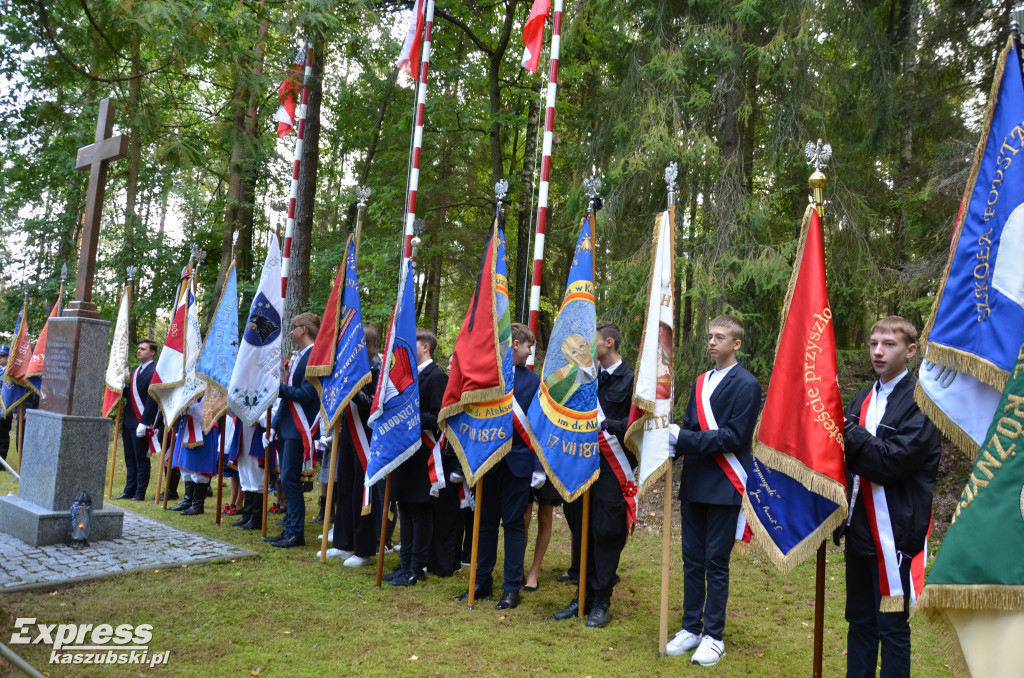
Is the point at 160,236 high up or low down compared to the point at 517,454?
up

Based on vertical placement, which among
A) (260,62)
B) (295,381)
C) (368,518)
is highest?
(260,62)

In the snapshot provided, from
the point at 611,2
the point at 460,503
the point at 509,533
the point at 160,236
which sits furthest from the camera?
the point at 160,236

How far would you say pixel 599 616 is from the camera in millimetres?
5289

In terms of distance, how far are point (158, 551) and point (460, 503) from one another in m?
2.73

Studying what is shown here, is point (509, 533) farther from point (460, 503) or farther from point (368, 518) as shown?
point (368, 518)

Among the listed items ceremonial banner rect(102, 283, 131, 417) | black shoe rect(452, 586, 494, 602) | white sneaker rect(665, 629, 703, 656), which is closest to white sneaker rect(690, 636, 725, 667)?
white sneaker rect(665, 629, 703, 656)

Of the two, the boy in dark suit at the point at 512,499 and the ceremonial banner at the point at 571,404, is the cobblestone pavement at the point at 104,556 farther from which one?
the ceremonial banner at the point at 571,404

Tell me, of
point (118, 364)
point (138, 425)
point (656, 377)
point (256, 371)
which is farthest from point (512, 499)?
point (118, 364)

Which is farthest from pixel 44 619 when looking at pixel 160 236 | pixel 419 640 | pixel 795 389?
pixel 160 236

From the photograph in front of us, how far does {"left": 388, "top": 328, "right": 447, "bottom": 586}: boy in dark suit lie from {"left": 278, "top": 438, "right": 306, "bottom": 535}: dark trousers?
1458mm

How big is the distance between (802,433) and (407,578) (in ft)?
11.9

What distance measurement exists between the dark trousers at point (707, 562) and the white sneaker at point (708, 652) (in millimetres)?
51

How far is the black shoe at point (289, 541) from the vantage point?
7.21m

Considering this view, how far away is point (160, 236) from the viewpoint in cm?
1645
